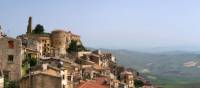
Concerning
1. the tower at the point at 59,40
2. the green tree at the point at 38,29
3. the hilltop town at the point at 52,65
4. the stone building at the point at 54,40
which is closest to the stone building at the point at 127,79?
the hilltop town at the point at 52,65

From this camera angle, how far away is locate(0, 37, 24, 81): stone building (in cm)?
5194

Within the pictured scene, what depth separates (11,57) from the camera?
173 ft

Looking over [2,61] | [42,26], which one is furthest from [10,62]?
[42,26]

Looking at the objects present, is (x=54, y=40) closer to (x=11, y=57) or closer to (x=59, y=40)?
(x=59, y=40)

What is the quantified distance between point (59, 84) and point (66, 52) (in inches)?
1811

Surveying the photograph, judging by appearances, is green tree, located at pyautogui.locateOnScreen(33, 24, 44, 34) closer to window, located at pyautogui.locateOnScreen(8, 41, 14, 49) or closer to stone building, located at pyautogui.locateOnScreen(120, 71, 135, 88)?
stone building, located at pyautogui.locateOnScreen(120, 71, 135, 88)

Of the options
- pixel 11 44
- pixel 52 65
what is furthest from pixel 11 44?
pixel 52 65

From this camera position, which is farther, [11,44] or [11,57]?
[11,44]

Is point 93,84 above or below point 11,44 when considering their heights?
below

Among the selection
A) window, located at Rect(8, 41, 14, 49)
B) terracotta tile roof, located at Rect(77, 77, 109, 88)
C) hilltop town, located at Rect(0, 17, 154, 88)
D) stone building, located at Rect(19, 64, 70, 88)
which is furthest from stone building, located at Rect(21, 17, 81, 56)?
stone building, located at Rect(19, 64, 70, 88)

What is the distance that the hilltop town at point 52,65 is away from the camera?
153ft

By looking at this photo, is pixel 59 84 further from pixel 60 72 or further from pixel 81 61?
pixel 81 61

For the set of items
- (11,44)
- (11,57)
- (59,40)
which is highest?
(59,40)

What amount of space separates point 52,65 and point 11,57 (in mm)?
4988
